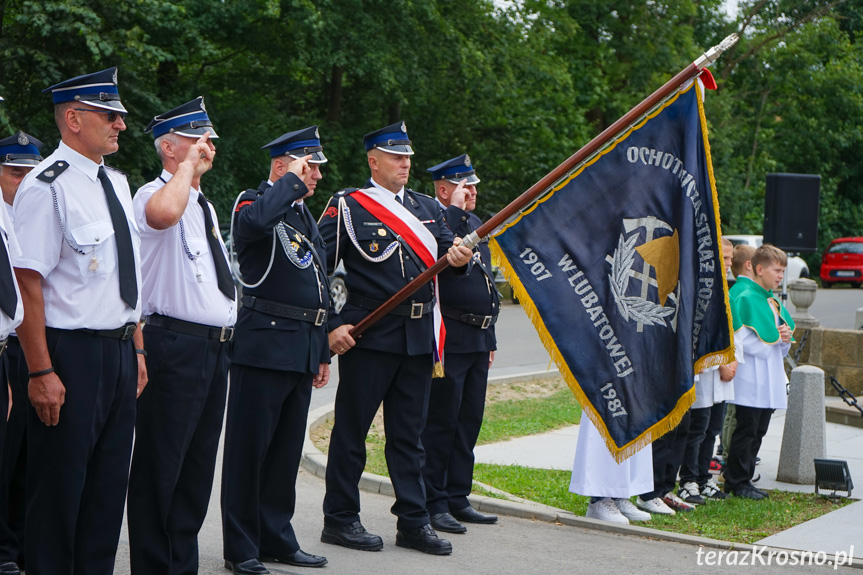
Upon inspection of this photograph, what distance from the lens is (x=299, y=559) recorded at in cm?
552

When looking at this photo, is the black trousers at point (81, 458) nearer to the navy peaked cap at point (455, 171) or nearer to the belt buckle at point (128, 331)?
the belt buckle at point (128, 331)

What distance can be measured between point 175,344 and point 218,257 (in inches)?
17.9

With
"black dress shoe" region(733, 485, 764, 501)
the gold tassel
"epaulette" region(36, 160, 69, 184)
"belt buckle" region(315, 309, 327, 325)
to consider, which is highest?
"epaulette" region(36, 160, 69, 184)

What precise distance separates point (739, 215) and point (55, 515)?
3727 cm

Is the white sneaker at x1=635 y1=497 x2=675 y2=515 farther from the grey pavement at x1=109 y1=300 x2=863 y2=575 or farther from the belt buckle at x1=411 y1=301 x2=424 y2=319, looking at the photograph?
the belt buckle at x1=411 y1=301 x2=424 y2=319

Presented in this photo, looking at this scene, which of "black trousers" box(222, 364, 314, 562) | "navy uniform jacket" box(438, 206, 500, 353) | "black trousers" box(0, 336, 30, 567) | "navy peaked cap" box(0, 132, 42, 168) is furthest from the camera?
"navy uniform jacket" box(438, 206, 500, 353)

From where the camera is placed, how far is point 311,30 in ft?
74.6

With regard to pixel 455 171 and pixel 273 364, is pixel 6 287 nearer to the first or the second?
pixel 273 364

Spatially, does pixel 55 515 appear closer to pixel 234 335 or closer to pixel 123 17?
pixel 234 335

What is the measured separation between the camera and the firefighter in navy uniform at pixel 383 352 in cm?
601

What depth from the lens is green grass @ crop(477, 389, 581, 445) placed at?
33.6ft

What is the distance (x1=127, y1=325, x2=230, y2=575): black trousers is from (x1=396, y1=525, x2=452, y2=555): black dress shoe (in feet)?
4.67

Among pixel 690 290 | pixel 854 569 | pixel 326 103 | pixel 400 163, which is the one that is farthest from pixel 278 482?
pixel 326 103

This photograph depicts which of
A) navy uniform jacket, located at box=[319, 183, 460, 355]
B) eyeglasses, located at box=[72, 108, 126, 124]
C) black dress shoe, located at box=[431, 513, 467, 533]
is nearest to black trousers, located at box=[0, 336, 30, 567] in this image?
eyeglasses, located at box=[72, 108, 126, 124]
